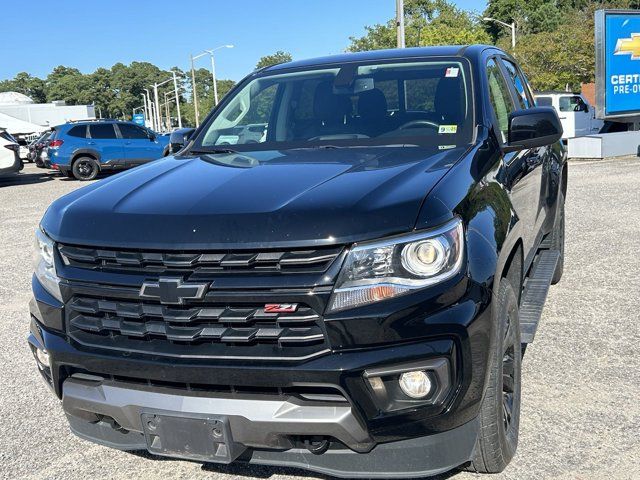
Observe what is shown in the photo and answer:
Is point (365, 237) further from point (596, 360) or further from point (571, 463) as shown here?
point (596, 360)

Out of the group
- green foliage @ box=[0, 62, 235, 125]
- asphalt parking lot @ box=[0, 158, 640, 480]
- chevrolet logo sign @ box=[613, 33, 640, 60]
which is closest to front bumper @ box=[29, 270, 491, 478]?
asphalt parking lot @ box=[0, 158, 640, 480]

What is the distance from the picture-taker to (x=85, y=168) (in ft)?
66.0

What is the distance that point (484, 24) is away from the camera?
70.6 meters

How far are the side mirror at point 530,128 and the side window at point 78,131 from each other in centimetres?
1853

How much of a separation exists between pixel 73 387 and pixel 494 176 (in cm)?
197

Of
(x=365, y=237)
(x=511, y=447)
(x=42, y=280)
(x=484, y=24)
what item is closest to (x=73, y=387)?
(x=42, y=280)

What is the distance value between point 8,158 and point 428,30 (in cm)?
3686

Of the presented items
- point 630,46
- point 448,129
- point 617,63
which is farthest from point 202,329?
point 630,46

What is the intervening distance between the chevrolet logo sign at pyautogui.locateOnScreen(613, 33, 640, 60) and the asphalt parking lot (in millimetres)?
12615

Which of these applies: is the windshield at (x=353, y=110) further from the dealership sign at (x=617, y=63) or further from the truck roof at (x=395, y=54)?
the dealership sign at (x=617, y=63)

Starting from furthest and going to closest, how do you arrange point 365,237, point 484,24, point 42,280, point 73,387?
point 484,24, point 42,280, point 73,387, point 365,237

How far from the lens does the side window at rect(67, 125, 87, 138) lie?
19938mm

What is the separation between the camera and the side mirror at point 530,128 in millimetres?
3338

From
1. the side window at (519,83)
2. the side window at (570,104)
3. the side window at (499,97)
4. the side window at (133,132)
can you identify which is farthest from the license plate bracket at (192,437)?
the side window at (570,104)
